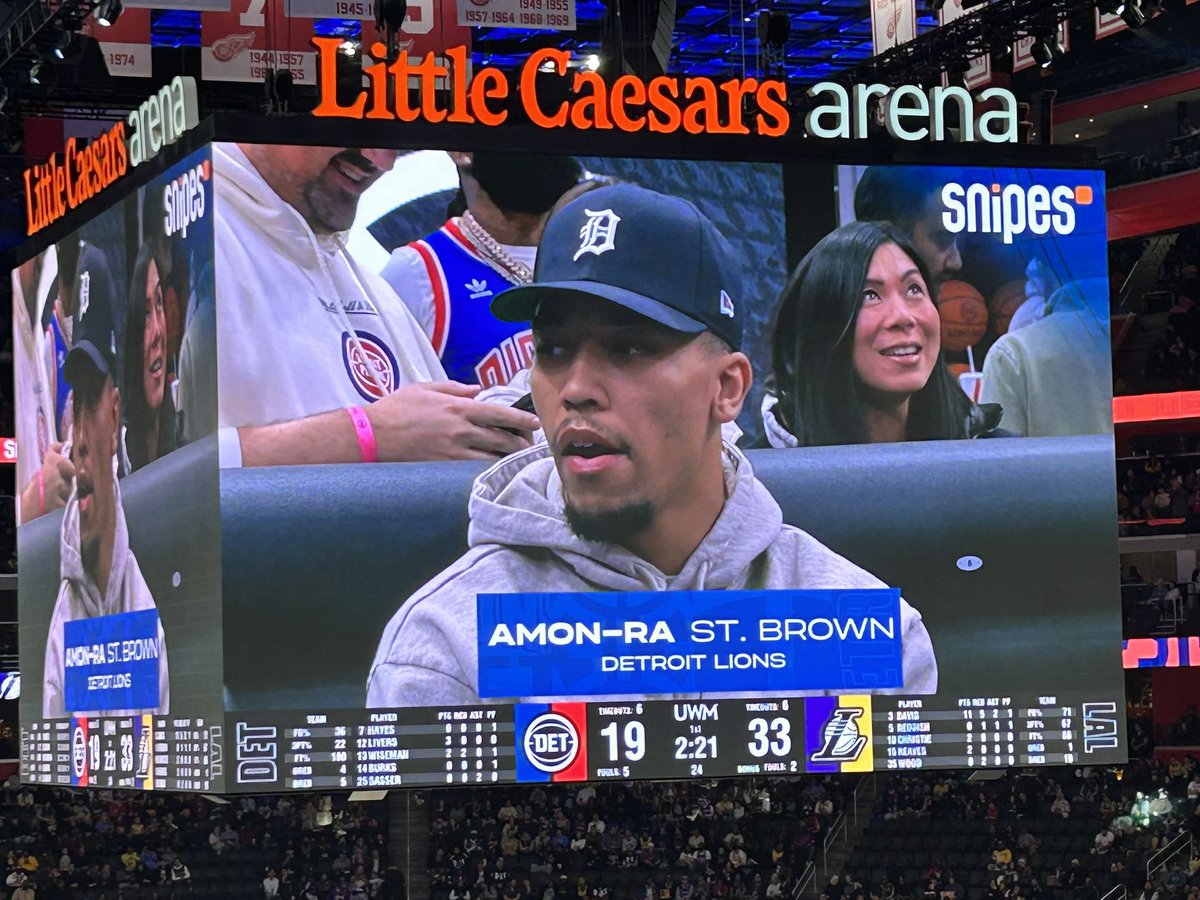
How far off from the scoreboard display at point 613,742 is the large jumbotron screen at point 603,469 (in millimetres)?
22

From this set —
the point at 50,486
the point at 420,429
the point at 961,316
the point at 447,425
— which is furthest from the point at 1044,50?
the point at 50,486

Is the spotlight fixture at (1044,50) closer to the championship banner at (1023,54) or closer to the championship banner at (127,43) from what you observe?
the championship banner at (1023,54)

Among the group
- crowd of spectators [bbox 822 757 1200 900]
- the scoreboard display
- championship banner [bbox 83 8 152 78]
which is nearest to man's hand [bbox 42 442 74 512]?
the scoreboard display

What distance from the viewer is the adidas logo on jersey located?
45.0 ft

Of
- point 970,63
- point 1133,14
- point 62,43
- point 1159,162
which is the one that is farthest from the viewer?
point 1159,162

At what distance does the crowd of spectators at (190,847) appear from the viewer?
86.2 ft

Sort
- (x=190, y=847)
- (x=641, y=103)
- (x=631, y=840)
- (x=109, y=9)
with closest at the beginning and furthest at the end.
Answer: (x=641, y=103)
(x=109, y=9)
(x=631, y=840)
(x=190, y=847)

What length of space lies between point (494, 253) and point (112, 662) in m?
4.14

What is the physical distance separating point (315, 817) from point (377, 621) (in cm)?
1531

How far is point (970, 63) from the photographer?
757 inches

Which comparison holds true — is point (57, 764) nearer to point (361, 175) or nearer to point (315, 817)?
point (361, 175)

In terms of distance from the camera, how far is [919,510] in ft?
46.8

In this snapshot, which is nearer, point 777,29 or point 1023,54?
point 777,29

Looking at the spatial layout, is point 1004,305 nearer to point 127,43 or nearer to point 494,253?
point 494,253
